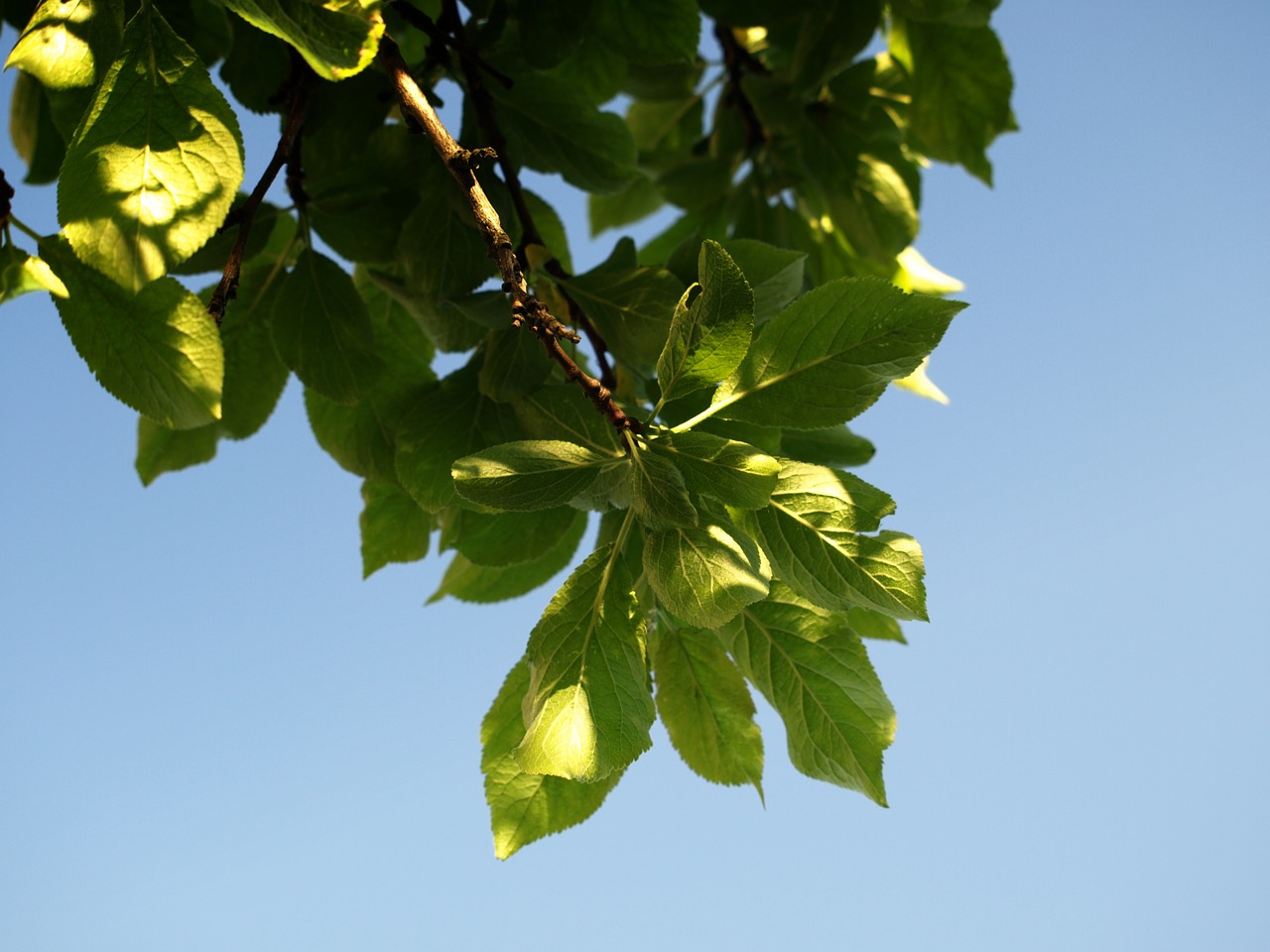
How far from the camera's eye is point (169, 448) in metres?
1.07

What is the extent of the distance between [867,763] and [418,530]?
488 mm

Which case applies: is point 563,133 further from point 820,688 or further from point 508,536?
point 820,688

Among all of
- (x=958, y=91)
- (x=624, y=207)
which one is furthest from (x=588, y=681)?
(x=624, y=207)

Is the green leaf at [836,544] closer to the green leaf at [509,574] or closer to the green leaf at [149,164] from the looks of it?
the green leaf at [509,574]

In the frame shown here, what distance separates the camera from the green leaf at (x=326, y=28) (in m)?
0.57

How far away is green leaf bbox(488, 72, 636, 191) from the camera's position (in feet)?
3.32

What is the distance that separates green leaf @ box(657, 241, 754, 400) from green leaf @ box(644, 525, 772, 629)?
0.09 metres

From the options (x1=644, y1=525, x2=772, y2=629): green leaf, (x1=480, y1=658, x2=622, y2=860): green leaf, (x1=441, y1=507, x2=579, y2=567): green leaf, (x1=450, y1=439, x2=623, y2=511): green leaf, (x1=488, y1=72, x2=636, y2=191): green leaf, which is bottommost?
(x1=480, y1=658, x2=622, y2=860): green leaf

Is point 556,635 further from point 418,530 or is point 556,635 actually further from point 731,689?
point 418,530

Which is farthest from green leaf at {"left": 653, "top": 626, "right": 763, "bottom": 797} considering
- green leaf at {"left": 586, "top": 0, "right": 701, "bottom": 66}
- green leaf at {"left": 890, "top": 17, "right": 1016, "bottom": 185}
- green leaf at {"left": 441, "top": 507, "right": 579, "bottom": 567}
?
green leaf at {"left": 890, "top": 17, "right": 1016, "bottom": 185}

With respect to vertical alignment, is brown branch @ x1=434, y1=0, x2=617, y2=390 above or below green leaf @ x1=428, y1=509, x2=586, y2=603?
above

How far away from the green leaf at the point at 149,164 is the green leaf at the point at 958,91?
3.30 ft

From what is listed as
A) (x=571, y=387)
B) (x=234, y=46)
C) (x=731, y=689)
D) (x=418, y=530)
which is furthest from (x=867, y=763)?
(x=234, y=46)

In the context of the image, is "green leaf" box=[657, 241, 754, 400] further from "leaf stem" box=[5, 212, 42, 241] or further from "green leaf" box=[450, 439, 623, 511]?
"leaf stem" box=[5, 212, 42, 241]
